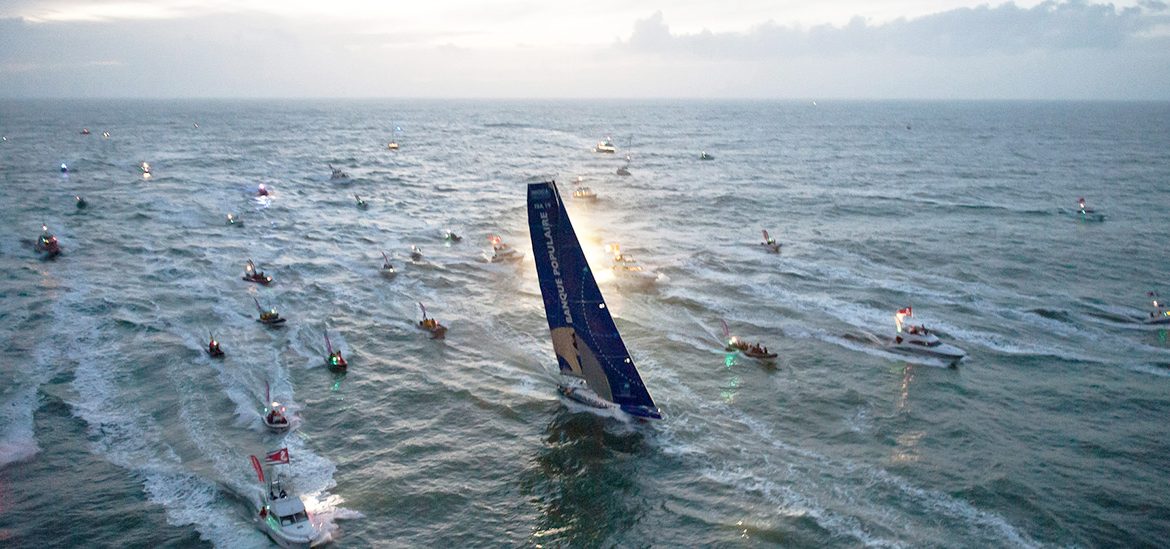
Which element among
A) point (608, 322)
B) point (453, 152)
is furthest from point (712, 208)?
point (453, 152)

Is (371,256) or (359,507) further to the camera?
(371,256)

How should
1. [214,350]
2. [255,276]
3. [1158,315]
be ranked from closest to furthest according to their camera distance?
[214,350]
[1158,315]
[255,276]

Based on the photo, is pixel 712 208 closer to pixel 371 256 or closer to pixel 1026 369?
pixel 371 256

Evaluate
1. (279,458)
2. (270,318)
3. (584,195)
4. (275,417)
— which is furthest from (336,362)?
(584,195)

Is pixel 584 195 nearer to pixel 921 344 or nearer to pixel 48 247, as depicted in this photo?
pixel 48 247

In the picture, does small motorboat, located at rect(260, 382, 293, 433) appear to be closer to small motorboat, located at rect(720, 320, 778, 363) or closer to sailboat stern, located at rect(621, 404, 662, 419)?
sailboat stern, located at rect(621, 404, 662, 419)
